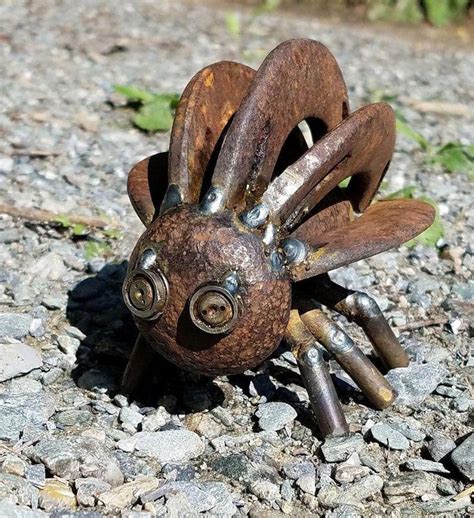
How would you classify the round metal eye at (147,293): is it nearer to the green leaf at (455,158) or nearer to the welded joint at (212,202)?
the welded joint at (212,202)

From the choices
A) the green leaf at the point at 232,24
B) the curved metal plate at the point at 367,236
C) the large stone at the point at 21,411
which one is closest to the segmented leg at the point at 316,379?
the curved metal plate at the point at 367,236

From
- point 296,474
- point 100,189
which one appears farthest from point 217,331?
point 100,189

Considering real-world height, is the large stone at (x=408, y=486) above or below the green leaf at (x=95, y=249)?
above

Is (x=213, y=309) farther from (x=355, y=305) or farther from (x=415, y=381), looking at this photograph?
(x=415, y=381)

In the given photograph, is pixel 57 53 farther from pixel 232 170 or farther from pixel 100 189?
pixel 232 170

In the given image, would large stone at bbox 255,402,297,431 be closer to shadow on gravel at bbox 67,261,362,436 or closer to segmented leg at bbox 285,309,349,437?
shadow on gravel at bbox 67,261,362,436

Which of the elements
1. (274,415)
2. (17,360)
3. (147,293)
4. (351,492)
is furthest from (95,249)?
(351,492)
